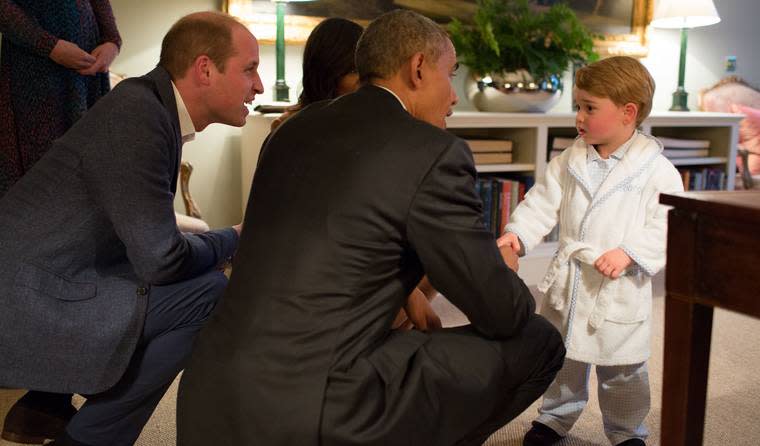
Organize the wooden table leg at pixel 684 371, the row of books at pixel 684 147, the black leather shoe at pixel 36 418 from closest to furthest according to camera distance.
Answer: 1. the wooden table leg at pixel 684 371
2. the black leather shoe at pixel 36 418
3. the row of books at pixel 684 147

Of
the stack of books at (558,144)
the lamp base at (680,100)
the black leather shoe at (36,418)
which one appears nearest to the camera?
the black leather shoe at (36,418)

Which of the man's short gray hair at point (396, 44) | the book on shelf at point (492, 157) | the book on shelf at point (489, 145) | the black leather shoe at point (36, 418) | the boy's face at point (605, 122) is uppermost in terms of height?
the man's short gray hair at point (396, 44)

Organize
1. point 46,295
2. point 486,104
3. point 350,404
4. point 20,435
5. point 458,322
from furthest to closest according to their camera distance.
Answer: point 486,104, point 458,322, point 20,435, point 46,295, point 350,404

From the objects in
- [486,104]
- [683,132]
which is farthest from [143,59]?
[683,132]

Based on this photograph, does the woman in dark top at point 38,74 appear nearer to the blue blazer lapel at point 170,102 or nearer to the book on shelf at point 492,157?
the blue blazer lapel at point 170,102

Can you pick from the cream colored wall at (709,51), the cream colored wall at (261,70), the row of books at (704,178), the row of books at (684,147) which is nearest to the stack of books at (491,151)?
the row of books at (684,147)

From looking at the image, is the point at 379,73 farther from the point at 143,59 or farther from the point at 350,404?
the point at 143,59

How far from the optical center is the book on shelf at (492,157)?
355 cm

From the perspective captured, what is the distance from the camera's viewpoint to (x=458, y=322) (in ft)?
9.96

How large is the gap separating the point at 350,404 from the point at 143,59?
261 centimetres

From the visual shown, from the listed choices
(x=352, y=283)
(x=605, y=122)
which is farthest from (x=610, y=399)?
(x=352, y=283)

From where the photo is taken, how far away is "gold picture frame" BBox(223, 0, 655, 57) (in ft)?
11.4

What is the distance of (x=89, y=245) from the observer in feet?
5.23

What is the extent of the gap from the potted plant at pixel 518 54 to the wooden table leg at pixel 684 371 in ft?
8.13
